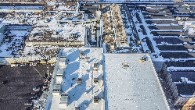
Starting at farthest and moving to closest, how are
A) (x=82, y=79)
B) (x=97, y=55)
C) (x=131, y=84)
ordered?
(x=97, y=55) → (x=82, y=79) → (x=131, y=84)

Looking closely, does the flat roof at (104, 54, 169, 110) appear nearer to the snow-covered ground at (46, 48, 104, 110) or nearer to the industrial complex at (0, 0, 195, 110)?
the industrial complex at (0, 0, 195, 110)

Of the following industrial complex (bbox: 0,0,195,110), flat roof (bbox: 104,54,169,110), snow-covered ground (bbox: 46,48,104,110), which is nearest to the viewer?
flat roof (bbox: 104,54,169,110)

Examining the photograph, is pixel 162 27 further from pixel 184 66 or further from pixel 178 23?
pixel 184 66

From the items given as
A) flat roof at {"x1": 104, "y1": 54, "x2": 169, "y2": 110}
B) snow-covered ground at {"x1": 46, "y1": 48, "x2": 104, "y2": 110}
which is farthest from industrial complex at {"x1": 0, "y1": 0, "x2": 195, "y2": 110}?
flat roof at {"x1": 104, "y1": 54, "x2": 169, "y2": 110}

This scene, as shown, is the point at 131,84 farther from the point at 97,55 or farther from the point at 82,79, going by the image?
the point at 97,55

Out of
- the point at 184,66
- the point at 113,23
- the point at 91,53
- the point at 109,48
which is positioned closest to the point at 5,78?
the point at 91,53

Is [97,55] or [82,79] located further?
[97,55]

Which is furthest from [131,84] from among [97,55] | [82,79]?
[97,55]
